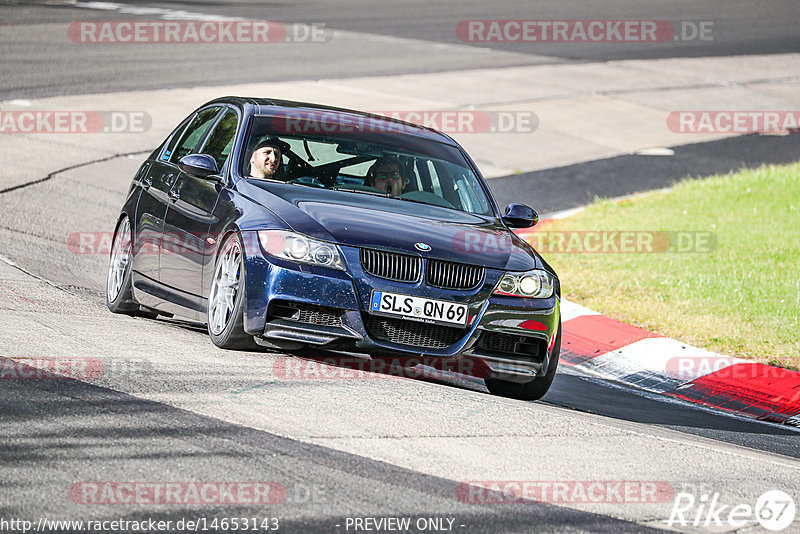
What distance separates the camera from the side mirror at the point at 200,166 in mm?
8070

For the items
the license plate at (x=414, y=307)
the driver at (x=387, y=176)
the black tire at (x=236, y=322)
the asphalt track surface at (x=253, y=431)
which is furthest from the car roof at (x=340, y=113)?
the license plate at (x=414, y=307)

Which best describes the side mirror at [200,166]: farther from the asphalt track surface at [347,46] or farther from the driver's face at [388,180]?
the asphalt track surface at [347,46]

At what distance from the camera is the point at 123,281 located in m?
9.20

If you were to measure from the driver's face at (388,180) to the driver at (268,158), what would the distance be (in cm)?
62

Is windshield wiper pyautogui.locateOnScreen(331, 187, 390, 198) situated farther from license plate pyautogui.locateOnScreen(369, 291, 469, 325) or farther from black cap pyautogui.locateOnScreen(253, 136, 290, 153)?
license plate pyautogui.locateOnScreen(369, 291, 469, 325)

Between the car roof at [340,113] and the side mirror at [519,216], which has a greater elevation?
the car roof at [340,113]

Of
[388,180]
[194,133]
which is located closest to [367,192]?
[388,180]

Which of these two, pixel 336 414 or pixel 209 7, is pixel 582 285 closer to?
pixel 336 414

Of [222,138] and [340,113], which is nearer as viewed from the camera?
[222,138]

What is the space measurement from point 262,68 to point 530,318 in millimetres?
17045

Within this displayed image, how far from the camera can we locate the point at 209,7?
31.2 m

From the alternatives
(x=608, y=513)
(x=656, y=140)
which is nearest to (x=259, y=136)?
(x=608, y=513)

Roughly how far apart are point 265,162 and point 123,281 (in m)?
1.69

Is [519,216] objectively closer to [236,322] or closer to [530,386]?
[530,386]
